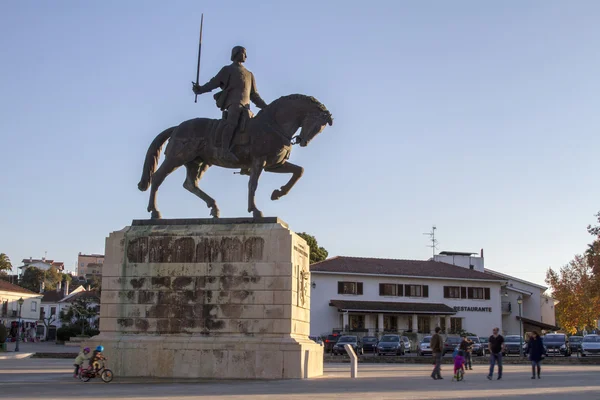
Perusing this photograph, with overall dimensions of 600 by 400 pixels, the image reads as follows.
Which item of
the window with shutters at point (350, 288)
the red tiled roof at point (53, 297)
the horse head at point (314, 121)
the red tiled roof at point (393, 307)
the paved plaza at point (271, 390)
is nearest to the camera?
the paved plaza at point (271, 390)

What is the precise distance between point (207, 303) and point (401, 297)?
48136 mm

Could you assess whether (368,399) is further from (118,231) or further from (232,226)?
(118,231)

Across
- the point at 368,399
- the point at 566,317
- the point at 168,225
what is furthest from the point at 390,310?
the point at 368,399

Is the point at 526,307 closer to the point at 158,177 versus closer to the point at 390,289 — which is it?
the point at 390,289

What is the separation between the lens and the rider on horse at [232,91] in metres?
18.0

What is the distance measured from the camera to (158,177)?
742 inches

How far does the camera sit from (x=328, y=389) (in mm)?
13719

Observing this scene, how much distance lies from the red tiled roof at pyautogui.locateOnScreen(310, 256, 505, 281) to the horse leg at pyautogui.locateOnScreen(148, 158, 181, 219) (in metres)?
42.9

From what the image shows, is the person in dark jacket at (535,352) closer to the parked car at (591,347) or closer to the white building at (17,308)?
the parked car at (591,347)

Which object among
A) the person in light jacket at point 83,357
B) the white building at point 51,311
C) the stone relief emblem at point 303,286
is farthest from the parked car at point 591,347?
the white building at point 51,311

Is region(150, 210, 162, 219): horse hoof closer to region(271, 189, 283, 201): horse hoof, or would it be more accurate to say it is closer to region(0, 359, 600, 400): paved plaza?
region(271, 189, 283, 201): horse hoof

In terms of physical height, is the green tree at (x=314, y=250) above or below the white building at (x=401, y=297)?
above

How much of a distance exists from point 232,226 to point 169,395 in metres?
6.03

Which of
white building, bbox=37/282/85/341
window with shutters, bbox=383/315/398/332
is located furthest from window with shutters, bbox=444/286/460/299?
white building, bbox=37/282/85/341
